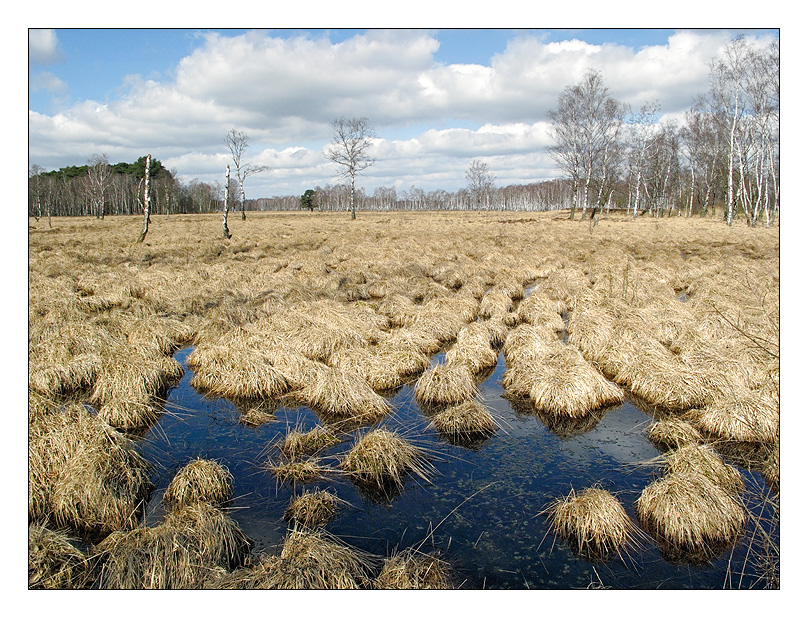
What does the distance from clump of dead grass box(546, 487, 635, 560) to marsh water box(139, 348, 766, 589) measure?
128mm

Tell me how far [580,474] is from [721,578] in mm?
1976

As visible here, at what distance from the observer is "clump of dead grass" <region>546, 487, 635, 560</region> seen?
5.16m

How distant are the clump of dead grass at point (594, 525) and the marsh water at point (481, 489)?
128mm

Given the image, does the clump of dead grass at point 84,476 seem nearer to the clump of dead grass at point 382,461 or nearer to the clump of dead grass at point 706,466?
the clump of dead grass at point 382,461

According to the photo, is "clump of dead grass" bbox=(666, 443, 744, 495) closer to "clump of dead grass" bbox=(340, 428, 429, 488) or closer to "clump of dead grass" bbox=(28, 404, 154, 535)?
"clump of dead grass" bbox=(340, 428, 429, 488)

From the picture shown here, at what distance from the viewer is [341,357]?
10.2 meters

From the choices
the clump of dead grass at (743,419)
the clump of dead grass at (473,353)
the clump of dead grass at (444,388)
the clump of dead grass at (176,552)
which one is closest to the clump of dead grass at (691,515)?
the clump of dead grass at (743,419)

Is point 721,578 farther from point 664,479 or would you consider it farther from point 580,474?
point 580,474

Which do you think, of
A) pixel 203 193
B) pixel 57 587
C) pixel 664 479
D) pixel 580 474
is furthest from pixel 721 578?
pixel 203 193

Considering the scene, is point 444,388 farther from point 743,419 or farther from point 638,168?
point 638,168

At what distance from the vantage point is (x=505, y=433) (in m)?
7.70

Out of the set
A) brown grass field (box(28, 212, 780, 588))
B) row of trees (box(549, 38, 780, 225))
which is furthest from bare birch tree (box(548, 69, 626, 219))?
brown grass field (box(28, 212, 780, 588))

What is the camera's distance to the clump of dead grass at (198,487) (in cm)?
588

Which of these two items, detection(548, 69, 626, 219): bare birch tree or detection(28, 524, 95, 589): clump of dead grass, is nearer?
detection(28, 524, 95, 589): clump of dead grass
